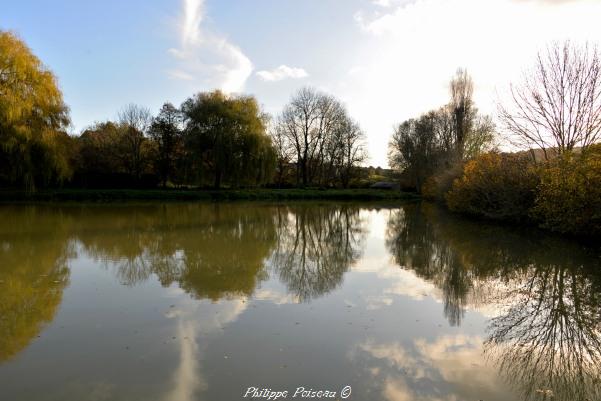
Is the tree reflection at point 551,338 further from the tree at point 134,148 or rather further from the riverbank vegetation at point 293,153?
the tree at point 134,148

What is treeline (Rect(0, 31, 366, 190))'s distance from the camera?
80.3 feet

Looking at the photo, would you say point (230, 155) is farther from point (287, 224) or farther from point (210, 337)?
point (210, 337)

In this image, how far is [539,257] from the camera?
1060cm

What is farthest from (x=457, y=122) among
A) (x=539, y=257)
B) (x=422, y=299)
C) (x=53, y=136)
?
(x=422, y=299)

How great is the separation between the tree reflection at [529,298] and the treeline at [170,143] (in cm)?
2258

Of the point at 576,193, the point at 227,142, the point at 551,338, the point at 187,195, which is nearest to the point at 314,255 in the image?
the point at 551,338

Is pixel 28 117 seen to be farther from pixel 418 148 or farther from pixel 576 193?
pixel 418 148

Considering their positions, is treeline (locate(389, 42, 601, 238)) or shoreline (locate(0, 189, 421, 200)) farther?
shoreline (locate(0, 189, 421, 200))

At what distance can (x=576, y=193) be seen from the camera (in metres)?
12.3

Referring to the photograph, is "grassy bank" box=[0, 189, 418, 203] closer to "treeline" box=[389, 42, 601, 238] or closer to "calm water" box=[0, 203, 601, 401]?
"treeline" box=[389, 42, 601, 238]

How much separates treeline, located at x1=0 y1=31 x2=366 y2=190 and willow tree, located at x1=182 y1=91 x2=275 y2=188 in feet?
0.28

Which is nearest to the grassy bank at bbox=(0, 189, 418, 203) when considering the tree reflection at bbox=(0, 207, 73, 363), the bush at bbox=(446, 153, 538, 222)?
the tree reflection at bbox=(0, 207, 73, 363)

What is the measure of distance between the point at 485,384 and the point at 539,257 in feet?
26.0

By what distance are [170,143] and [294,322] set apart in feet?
129
